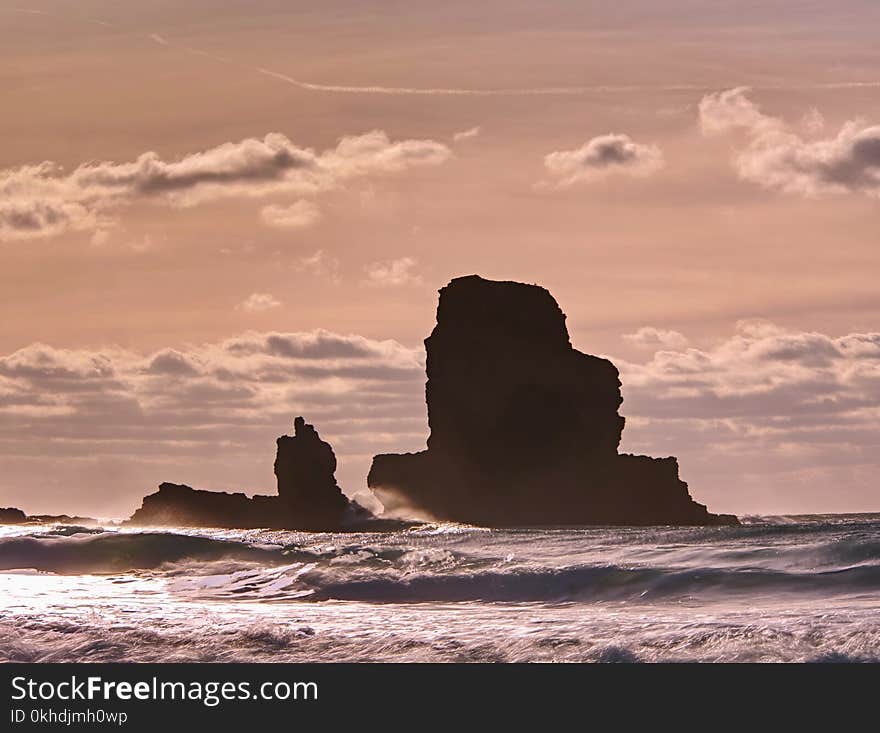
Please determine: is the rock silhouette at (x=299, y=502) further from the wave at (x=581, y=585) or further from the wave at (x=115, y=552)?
the wave at (x=581, y=585)

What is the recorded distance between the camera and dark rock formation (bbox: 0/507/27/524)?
5743 inches

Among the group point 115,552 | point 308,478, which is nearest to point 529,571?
point 115,552

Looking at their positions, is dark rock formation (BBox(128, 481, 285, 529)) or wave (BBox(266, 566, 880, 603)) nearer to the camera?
wave (BBox(266, 566, 880, 603))

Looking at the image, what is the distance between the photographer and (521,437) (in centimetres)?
12288

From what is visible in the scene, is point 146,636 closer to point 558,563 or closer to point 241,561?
point 558,563

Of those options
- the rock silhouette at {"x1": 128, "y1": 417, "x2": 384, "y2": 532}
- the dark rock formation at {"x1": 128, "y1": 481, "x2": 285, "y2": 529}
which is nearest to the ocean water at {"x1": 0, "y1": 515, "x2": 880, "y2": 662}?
the rock silhouette at {"x1": 128, "y1": 417, "x2": 384, "y2": 532}

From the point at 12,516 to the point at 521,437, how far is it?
5777cm

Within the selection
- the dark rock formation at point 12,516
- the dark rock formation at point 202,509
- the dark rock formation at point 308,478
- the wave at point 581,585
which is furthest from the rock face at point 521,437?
the wave at point 581,585

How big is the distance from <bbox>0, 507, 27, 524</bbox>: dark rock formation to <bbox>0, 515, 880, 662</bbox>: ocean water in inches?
3810

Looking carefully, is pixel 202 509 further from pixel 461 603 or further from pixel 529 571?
pixel 461 603

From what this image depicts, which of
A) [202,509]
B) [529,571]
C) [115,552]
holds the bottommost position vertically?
[529,571]

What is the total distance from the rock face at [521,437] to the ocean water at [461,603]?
2628 inches

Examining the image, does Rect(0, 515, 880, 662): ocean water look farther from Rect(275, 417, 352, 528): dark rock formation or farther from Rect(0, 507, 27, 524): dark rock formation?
Rect(0, 507, 27, 524): dark rock formation

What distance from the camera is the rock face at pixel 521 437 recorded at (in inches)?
4719
